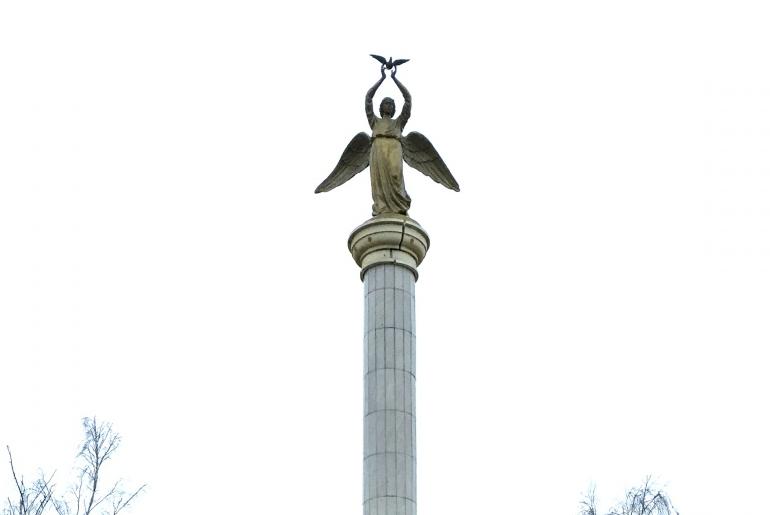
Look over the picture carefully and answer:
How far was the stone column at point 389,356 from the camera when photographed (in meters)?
18.2

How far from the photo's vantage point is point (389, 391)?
18797 millimetres

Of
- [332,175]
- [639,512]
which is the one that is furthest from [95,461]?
[639,512]

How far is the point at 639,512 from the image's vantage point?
2627 cm

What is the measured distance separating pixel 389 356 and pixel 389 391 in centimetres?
55

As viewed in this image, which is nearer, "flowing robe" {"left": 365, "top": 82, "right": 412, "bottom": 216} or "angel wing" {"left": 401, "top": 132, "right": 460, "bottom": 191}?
"flowing robe" {"left": 365, "top": 82, "right": 412, "bottom": 216}

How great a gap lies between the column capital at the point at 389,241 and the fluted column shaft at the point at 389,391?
13 centimetres

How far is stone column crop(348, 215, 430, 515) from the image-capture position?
18.2 metres

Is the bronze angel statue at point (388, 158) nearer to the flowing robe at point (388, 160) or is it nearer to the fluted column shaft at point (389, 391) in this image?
the flowing robe at point (388, 160)

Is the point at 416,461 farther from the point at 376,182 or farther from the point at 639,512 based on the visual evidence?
the point at 639,512

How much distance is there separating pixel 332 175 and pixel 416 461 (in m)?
5.46

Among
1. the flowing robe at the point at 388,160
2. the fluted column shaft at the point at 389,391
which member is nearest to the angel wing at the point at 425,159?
the flowing robe at the point at 388,160

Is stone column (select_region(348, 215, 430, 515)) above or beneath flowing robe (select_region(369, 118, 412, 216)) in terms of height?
beneath

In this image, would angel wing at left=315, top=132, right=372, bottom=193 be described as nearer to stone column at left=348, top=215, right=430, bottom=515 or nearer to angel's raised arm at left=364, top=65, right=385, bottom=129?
angel's raised arm at left=364, top=65, right=385, bottom=129

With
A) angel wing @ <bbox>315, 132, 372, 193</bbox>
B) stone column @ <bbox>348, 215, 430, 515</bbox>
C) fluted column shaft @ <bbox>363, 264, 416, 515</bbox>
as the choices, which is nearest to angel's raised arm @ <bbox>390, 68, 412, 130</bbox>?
angel wing @ <bbox>315, 132, 372, 193</bbox>
